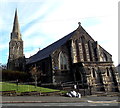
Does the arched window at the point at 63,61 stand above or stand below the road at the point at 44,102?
above

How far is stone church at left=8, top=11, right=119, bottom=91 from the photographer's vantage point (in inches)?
987

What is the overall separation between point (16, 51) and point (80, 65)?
35328 millimetres

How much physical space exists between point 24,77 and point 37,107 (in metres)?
22.9

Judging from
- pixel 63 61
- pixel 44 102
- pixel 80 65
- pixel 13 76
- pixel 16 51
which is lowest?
pixel 44 102

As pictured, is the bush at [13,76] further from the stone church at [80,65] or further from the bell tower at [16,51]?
the bell tower at [16,51]

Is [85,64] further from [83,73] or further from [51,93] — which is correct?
[51,93]

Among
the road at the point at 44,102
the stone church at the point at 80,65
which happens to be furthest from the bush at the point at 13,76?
the road at the point at 44,102

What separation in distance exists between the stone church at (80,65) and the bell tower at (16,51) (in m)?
17.8

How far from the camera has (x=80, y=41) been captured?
32.2 meters

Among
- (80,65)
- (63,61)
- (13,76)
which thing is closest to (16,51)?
(13,76)

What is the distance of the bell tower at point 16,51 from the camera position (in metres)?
50.3

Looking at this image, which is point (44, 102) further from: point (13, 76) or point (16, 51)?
point (16, 51)

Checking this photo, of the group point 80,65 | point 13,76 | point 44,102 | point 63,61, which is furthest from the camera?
point 13,76

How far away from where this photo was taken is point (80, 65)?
2630 centimetres
